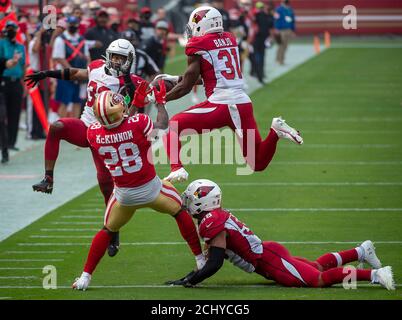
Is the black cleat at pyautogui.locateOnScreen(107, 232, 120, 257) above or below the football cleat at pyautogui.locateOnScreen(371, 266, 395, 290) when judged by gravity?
below

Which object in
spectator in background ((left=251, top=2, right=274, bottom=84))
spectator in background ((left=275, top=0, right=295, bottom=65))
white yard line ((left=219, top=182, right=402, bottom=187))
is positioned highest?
white yard line ((left=219, top=182, right=402, bottom=187))

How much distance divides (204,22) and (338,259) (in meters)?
3.09

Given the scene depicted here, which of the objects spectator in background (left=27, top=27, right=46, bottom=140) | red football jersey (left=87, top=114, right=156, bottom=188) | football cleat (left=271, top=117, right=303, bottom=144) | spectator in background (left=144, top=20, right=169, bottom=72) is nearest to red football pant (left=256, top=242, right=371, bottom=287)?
red football jersey (left=87, top=114, right=156, bottom=188)

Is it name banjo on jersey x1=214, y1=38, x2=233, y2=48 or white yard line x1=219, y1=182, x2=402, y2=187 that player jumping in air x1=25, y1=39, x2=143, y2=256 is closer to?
name banjo on jersey x1=214, y1=38, x2=233, y2=48

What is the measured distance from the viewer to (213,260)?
10.5 meters

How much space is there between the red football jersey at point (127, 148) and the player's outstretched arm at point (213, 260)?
878 mm

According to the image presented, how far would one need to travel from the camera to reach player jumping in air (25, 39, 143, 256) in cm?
1180

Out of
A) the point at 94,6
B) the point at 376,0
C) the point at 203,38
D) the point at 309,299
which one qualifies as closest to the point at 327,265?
the point at 309,299

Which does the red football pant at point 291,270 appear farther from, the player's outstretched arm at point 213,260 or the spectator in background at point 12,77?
the spectator in background at point 12,77

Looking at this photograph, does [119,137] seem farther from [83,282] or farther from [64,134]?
[64,134]

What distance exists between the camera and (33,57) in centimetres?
2183

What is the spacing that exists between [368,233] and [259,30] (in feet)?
64.2

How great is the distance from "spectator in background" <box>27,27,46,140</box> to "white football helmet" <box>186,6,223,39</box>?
9.23 m
